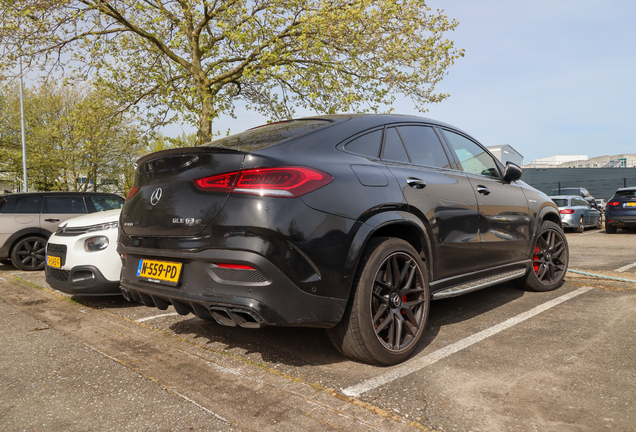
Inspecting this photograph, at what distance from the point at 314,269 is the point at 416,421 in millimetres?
920

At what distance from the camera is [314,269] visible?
2.60m

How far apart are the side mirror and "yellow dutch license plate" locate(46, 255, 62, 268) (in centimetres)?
468

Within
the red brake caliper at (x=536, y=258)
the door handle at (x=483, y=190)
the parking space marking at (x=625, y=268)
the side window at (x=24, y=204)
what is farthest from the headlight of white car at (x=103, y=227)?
the parking space marking at (x=625, y=268)

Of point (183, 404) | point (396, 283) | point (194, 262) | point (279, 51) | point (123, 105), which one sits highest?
point (279, 51)

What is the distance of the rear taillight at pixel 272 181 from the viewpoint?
2561mm

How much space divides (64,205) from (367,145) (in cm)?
758

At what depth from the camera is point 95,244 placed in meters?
4.85

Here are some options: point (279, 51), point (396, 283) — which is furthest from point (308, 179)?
point (279, 51)

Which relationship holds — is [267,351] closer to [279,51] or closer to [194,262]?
[194,262]

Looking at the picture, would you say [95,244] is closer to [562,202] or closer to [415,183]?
[415,183]

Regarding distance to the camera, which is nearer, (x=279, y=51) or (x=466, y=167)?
(x=466, y=167)

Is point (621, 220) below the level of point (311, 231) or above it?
below

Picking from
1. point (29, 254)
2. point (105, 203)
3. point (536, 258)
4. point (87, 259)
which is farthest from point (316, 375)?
point (29, 254)

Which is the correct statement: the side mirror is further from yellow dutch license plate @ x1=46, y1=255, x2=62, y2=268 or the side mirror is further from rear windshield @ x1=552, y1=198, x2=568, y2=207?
rear windshield @ x1=552, y1=198, x2=568, y2=207
